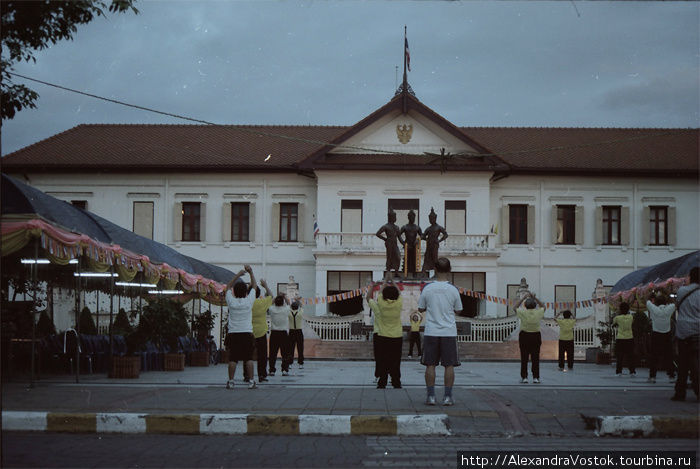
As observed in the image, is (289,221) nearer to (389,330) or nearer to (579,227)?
(579,227)

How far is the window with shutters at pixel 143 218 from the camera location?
45531 mm

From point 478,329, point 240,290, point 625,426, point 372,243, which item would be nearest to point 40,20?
point 240,290

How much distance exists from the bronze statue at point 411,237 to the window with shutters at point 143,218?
17460 millimetres

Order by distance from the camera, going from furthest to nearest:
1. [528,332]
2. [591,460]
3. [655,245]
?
[655,245], [528,332], [591,460]

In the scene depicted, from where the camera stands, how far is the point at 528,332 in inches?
653

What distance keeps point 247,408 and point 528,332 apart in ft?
25.3

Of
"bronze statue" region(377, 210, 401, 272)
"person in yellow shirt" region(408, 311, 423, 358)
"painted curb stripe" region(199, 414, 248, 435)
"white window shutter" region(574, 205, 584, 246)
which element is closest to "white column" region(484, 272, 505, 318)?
"white window shutter" region(574, 205, 584, 246)

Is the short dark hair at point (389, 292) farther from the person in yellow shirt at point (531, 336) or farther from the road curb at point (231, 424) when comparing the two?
the road curb at point (231, 424)

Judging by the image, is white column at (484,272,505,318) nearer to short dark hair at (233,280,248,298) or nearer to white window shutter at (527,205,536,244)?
white window shutter at (527,205,536,244)

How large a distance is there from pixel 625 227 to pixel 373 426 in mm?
38671

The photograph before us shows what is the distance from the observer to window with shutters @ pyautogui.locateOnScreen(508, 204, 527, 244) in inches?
1793

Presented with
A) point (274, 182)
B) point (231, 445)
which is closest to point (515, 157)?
point (274, 182)

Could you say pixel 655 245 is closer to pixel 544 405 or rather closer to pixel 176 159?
pixel 176 159

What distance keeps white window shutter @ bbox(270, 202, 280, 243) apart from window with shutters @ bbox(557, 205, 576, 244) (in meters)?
14.0
